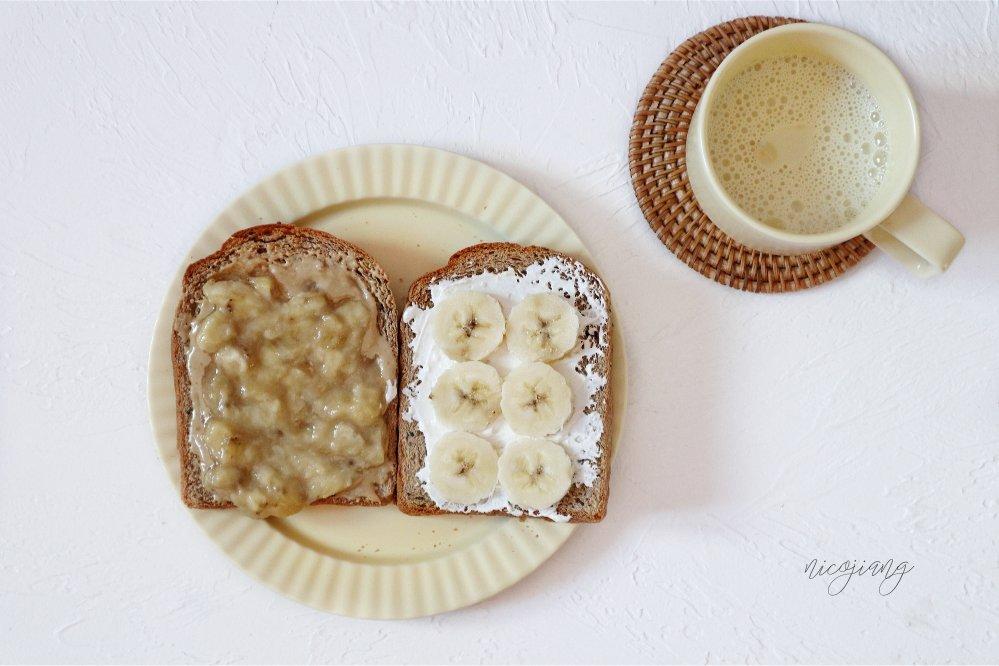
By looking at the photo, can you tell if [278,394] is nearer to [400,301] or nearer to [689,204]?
[400,301]

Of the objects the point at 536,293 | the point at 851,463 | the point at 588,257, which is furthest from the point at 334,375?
the point at 851,463

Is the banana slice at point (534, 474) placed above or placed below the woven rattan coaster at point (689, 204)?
below

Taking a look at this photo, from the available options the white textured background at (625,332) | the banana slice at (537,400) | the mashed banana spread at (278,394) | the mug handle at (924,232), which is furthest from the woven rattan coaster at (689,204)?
the mashed banana spread at (278,394)

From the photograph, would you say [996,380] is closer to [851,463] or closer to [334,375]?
[851,463]

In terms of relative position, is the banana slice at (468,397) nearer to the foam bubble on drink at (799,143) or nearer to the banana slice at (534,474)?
the banana slice at (534,474)

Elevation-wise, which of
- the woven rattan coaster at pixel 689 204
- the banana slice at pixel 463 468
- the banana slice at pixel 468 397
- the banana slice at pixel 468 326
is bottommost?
the banana slice at pixel 463 468

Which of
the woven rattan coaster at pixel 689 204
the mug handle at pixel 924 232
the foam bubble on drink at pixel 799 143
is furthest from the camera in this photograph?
the woven rattan coaster at pixel 689 204

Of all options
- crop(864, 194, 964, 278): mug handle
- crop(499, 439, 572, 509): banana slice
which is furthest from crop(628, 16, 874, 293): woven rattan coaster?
crop(499, 439, 572, 509): banana slice

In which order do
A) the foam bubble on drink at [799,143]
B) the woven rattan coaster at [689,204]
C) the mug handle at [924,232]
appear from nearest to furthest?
the mug handle at [924,232] → the foam bubble on drink at [799,143] → the woven rattan coaster at [689,204]
